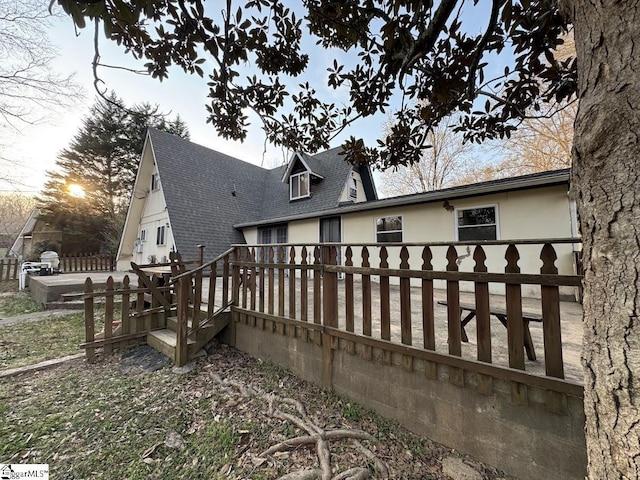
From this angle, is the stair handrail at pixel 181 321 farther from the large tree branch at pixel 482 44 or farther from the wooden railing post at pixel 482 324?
the large tree branch at pixel 482 44

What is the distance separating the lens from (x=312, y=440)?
220cm

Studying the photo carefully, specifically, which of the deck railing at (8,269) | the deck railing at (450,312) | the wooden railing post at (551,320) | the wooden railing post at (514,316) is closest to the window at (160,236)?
the deck railing at (8,269)

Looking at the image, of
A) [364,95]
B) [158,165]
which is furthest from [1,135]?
[364,95]

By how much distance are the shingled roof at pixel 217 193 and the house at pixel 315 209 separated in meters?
0.05

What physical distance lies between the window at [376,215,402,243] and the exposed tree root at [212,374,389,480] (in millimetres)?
6255

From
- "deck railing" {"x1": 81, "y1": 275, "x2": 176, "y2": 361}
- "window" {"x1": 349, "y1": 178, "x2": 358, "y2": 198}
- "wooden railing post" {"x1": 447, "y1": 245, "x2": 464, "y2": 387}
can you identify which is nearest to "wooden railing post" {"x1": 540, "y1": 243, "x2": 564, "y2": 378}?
"wooden railing post" {"x1": 447, "y1": 245, "x2": 464, "y2": 387}

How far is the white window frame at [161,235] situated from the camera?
36.6ft

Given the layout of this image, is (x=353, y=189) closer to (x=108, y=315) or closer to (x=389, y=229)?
(x=389, y=229)

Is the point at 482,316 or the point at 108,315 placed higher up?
the point at 482,316

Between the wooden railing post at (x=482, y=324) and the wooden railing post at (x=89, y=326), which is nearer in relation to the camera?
the wooden railing post at (x=482, y=324)

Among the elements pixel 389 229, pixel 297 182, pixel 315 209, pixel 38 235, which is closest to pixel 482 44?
pixel 389 229

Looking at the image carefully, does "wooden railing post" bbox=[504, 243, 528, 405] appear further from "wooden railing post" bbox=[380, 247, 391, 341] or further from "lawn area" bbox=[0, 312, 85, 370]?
"lawn area" bbox=[0, 312, 85, 370]

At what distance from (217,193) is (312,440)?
12569mm

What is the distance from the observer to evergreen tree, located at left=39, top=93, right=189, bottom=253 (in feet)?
58.5
